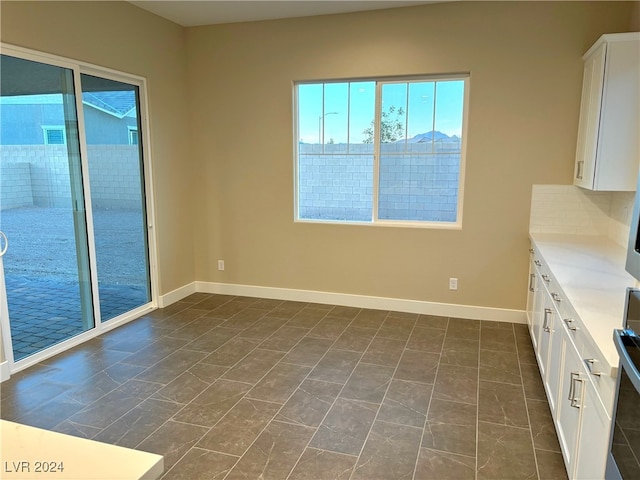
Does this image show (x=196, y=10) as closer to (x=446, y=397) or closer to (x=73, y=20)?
(x=73, y=20)

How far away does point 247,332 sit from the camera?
13.3 ft

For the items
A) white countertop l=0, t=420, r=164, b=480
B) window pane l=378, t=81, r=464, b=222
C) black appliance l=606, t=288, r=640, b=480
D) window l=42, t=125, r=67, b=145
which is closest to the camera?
white countertop l=0, t=420, r=164, b=480

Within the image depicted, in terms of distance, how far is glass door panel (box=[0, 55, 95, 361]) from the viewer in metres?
3.13

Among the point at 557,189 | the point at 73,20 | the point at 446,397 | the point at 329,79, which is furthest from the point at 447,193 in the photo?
the point at 73,20

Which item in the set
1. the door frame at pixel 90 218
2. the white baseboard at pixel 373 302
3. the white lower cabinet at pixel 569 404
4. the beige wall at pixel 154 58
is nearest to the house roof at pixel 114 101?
the door frame at pixel 90 218

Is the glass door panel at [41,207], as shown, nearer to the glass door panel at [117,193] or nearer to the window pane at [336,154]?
the glass door panel at [117,193]

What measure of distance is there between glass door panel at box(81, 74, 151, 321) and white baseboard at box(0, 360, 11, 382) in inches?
37.4

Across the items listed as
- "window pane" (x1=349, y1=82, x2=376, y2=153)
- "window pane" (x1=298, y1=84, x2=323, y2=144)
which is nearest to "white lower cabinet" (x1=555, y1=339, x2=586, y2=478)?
"window pane" (x1=349, y1=82, x2=376, y2=153)

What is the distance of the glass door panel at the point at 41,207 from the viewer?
3.13 metres

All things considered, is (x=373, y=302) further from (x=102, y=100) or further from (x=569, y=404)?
(x=102, y=100)

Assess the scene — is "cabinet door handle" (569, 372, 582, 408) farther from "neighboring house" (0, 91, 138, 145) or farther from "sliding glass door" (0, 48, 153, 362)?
"neighboring house" (0, 91, 138, 145)

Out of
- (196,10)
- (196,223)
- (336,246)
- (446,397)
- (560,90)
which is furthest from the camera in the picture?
(196,223)

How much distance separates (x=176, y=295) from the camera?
4.95 meters

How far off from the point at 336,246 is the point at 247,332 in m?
1.35
